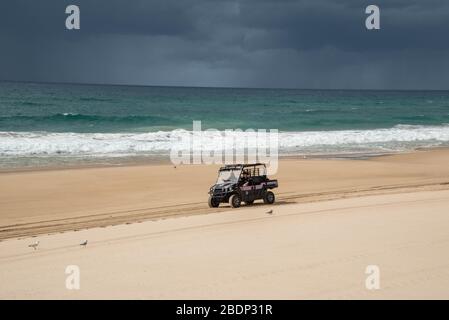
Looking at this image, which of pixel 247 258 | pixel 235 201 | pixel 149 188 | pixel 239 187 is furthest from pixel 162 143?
pixel 247 258

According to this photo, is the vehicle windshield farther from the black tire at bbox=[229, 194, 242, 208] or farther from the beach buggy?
the black tire at bbox=[229, 194, 242, 208]

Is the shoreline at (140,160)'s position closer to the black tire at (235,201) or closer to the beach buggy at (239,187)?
the beach buggy at (239,187)

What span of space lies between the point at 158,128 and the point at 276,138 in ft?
43.2

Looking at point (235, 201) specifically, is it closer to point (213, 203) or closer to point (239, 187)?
point (239, 187)

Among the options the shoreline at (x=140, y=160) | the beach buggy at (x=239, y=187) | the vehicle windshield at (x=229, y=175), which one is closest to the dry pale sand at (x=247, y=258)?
the beach buggy at (x=239, y=187)

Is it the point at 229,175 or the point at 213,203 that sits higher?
the point at 229,175

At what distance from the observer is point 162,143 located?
3422cm

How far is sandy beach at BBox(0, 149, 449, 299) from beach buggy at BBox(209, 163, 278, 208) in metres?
0.48

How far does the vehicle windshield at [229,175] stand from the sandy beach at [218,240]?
0.98m

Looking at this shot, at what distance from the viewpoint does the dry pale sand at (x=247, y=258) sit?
25.7ft

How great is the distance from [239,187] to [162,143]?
19442mm
